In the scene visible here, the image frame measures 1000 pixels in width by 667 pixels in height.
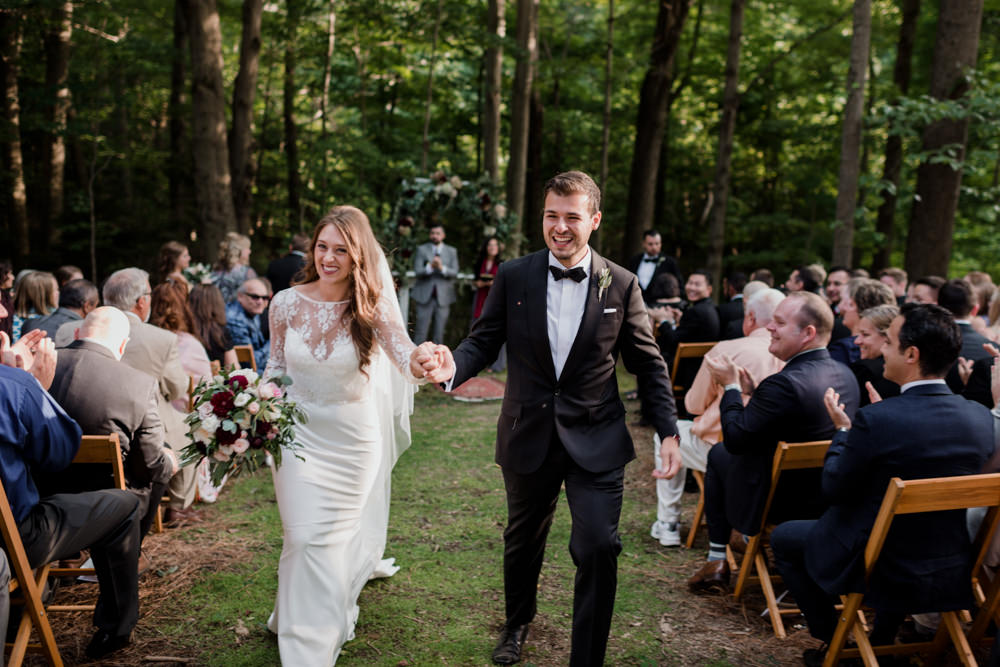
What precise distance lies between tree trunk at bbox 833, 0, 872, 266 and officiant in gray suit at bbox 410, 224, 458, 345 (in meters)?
5.72

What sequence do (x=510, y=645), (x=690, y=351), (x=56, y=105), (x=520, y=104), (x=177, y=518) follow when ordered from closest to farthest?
(x=510, y=645) < (x=177, y=518) < (x=690, y=351) < (x=520, y=104) < (x=56, y=105)

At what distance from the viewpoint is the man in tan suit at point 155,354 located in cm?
517

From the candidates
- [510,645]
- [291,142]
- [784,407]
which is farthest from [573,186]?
[291,142]

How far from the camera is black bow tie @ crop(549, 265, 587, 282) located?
3447 mm

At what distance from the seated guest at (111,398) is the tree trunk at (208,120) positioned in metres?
7.62

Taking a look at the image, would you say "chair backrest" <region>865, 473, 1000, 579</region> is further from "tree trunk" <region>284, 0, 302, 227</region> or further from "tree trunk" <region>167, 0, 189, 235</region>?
"tree trunk" <region>167, 0, 189, 235</region>

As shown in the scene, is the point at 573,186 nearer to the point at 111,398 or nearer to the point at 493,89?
the point at 111,398

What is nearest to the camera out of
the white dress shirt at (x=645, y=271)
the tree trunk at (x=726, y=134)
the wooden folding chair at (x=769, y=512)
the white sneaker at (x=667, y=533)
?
the wooden folding chair at (x=769, y=512)

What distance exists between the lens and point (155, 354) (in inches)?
208

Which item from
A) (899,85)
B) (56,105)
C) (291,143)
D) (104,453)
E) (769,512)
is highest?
(899,85)

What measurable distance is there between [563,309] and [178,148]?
18.5 m

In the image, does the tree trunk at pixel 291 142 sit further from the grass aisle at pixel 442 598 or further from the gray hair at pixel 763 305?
the gray hair at pixel 763 305

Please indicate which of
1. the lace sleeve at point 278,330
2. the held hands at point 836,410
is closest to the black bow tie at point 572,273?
the held hands at point 836,410

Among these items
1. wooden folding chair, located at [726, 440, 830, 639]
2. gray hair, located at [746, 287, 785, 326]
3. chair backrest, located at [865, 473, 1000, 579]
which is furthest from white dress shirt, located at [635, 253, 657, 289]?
chair backrest, located at [865, 473, 1000, 579]
